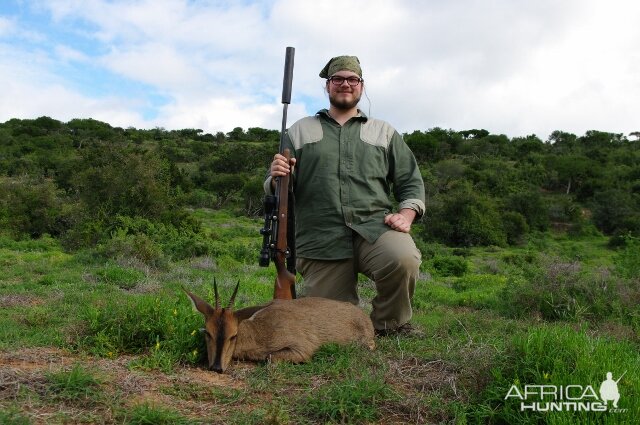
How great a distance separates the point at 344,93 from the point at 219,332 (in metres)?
2.66

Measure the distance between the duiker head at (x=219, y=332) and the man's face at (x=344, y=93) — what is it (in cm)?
230

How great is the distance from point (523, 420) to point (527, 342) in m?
0.69

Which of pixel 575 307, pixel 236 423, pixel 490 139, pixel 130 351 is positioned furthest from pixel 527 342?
pixel 490 139

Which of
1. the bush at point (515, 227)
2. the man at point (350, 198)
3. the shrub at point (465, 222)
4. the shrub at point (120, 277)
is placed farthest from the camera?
the bush at point (515, 227)

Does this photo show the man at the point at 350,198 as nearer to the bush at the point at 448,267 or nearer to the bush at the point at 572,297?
the bush at the point at 572,297

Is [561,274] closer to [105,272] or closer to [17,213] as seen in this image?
[105,272]

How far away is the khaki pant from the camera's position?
539 centimetres

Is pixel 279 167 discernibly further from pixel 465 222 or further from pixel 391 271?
pixel 465 222

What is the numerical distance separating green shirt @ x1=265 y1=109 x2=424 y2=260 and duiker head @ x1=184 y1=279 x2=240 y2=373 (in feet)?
4.83

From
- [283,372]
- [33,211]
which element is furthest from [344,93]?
[33,211]

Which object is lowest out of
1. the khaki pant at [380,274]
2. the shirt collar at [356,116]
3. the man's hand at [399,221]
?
the khaki pant at [380,274]

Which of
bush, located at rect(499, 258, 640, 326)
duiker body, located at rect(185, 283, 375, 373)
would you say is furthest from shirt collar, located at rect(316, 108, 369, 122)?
bush, located at rect(499, 258, 640, 326)

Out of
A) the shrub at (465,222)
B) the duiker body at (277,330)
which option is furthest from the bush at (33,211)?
the duiker body at (277,330)

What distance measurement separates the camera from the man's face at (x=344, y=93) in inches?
226
